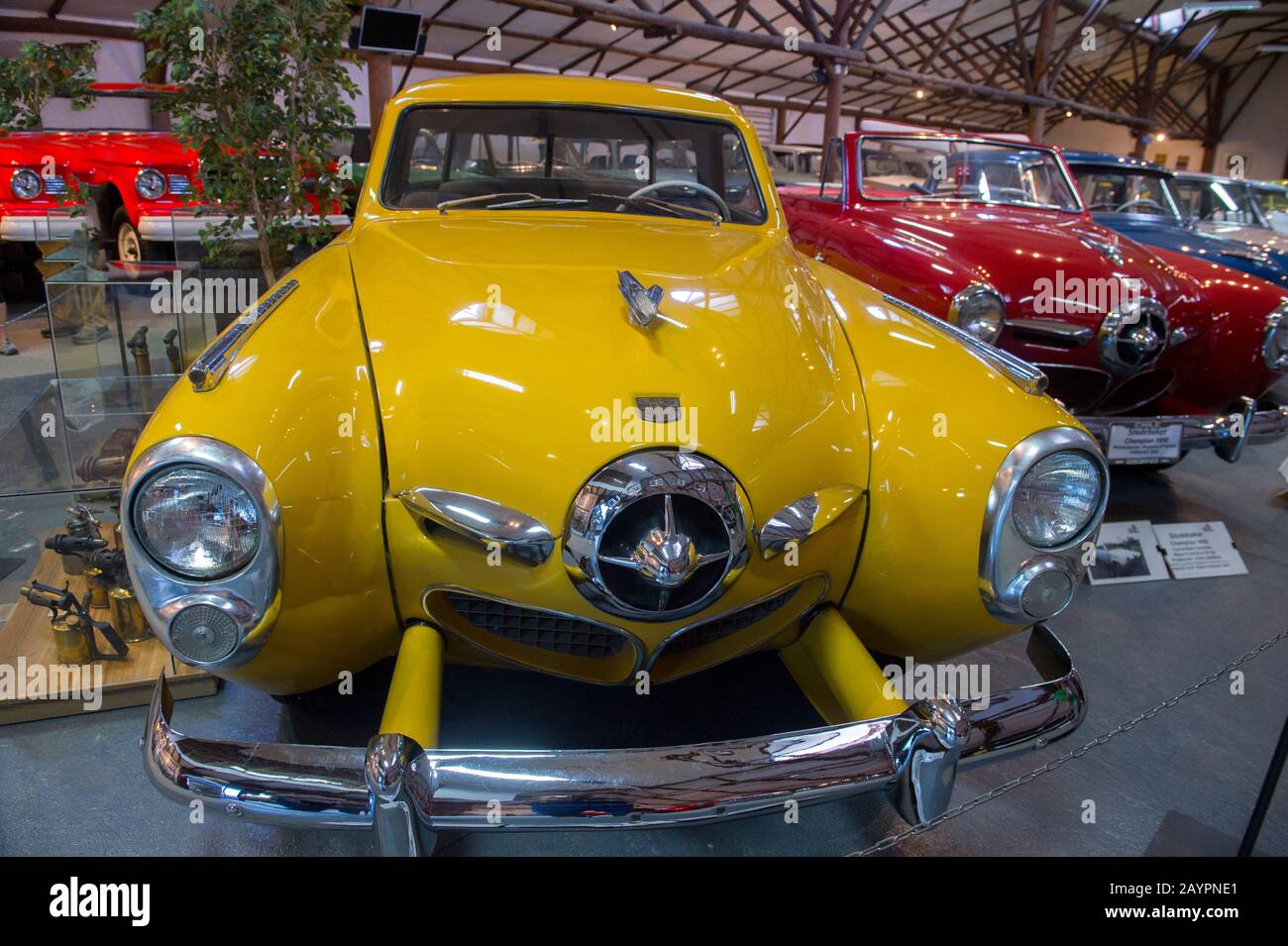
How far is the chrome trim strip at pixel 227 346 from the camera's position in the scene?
1519 mm

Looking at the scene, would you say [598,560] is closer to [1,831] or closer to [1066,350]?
[1,831]

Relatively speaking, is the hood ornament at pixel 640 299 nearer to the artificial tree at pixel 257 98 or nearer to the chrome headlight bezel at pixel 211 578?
the chrome headlight bezel at pixel 211 578

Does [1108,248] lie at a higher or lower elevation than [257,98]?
lower

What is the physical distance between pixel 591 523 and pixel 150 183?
577cm

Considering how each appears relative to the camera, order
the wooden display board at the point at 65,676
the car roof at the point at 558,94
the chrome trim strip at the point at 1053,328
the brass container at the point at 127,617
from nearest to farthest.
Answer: the wooden display board at the point at 65,676 < the brass container at the point at 127,617 < the car roof at the point at 558,94 < the chrome trim strip at the point at 1053,328

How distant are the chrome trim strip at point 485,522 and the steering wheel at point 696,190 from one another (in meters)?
1.49

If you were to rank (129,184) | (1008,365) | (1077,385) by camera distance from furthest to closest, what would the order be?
(129,184)
(1077,385)
(1008,365)

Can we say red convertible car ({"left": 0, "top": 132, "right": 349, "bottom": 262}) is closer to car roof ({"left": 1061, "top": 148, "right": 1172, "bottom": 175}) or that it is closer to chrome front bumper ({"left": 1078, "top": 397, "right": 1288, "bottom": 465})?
chrome front bumper ({"left": 1078, "top": 397, "right": 1288, "bottom": 465})

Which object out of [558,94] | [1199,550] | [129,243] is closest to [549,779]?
[558,94]

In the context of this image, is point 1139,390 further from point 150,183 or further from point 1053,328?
point 150,183

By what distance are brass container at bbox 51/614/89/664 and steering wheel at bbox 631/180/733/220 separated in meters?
2.00

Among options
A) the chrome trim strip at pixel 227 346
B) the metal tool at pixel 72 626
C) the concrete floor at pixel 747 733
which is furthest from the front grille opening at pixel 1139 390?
the metal tool at pixel 72 626

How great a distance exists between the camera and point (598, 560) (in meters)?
1.45

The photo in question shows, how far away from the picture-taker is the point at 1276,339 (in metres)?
3.72
